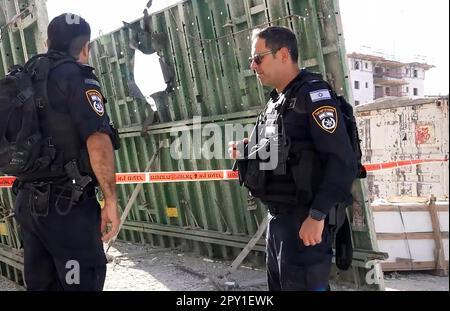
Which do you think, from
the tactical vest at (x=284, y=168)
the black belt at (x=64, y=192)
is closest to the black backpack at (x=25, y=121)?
the black belt at (x=64, y=192)

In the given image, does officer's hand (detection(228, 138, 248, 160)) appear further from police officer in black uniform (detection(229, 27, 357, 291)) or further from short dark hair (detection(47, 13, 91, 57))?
short dark hair (detection(47, 13, 91, 57))

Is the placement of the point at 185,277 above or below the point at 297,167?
below

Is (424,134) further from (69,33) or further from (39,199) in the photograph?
(39,199)

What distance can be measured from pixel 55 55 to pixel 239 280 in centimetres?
295

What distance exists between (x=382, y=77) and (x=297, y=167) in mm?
41322

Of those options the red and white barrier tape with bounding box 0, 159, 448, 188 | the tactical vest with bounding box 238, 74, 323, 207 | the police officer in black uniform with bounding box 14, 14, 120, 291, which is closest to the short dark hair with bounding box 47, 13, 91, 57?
the police officer in black uniform with bounding box 14, 14, 120, 291

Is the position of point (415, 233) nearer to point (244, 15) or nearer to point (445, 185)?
point (445, 185)

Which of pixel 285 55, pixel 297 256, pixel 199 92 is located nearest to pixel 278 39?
pixel 285 55

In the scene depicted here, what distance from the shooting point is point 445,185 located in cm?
671

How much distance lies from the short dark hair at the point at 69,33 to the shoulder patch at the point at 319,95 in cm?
132

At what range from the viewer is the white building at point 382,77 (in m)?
34.6

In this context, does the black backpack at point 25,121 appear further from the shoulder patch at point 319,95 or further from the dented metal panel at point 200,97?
the dented metal panel at point 200,97

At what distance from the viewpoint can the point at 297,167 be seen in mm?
2268
